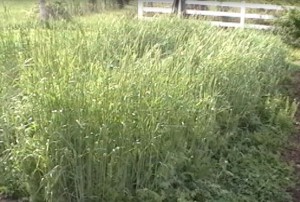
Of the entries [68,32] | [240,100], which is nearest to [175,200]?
[240,100]

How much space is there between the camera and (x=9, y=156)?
3736 mm

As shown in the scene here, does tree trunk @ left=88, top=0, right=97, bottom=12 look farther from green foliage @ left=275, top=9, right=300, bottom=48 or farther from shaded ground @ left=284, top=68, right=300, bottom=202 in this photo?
shaded ground @ left=284, top=68, right=300, bottom=202

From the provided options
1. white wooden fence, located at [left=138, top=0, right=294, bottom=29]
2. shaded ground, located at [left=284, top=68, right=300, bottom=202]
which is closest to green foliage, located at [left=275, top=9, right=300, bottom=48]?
white wooden fence, located at [left=138, top=0, right=294, bottom=29]

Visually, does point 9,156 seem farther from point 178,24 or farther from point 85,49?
point 178,24

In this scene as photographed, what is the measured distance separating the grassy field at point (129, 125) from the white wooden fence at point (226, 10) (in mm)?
9462

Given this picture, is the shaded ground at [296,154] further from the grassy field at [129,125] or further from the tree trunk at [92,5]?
the tree trunk at [92,5]

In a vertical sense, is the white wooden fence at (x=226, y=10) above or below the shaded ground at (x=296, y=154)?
above

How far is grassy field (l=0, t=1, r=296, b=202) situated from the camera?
11.7 feet

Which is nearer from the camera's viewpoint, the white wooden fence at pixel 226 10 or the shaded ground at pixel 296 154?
the shaded ground at pixel 296 154

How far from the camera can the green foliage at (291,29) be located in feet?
44.7

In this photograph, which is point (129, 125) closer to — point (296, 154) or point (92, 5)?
point (296, 154)

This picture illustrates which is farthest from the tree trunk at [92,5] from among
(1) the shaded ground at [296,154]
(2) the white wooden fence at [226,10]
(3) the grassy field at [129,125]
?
(3) the grassy field at [129,125]

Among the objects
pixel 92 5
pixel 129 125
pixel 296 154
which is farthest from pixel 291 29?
pixel 129 125

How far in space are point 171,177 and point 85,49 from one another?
1.67m
